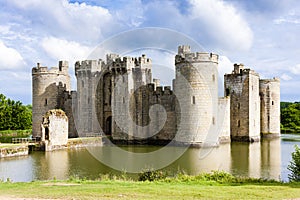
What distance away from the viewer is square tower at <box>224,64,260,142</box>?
32750 millimetres

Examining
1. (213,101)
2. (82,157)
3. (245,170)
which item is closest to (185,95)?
(213,101)

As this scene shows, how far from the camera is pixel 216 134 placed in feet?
90.5

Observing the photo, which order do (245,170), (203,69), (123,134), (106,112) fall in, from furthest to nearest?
(106,112) → (123,134) → (203,69) → (245,170)

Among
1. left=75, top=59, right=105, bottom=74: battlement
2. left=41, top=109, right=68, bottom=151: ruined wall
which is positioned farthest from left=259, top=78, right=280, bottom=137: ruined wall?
left=41, top=109, right=68, bottom=151: ruined wall

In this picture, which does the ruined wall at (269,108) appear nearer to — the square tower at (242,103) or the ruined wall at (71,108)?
the square tower at (242,103)

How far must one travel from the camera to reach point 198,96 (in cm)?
2670

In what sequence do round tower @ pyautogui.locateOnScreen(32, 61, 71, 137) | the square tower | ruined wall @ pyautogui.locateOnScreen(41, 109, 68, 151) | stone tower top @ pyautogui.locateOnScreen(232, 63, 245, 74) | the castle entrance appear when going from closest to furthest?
ruined wall @ pyautogui.locateOnScreen(41, 109, 68, 151) < the square tower < stone tower top @ pyautogui.locateOnScreen(232, 63, 245, 74) < the castle entrance < round tower @ pyautogui.locateOnScreen(32, 61, 71, 137)

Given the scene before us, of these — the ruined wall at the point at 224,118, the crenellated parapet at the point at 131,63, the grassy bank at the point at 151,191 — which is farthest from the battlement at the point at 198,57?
the grassy bank at the point at 151,191

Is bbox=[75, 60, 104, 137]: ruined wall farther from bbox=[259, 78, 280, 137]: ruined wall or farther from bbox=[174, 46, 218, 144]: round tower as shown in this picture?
bbox=[259, 78, 280, 137]: ruined wall

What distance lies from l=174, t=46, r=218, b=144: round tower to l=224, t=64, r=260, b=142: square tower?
624 centimetres

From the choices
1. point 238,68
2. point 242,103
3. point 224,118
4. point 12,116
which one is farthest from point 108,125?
point 12,116

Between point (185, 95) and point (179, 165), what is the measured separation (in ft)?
30.0

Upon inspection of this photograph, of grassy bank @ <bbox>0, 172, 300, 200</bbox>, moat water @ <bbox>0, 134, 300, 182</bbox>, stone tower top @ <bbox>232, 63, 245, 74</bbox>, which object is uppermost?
stone tower top @ <bbox>232, 63, 245, 74</bbox>

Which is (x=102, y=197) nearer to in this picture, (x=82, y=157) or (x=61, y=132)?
(x=82, y=157)
